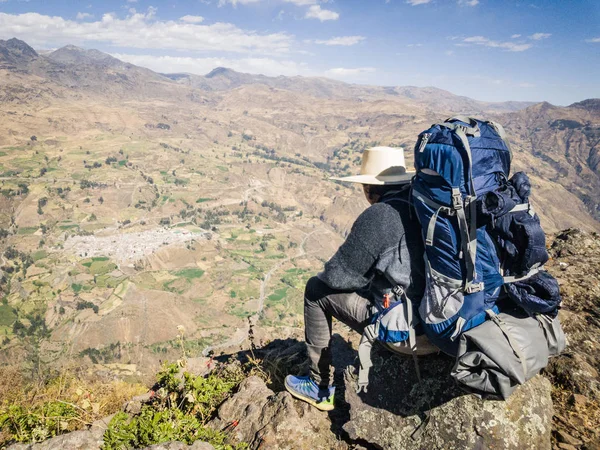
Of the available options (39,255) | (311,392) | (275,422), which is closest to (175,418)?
(275,422)

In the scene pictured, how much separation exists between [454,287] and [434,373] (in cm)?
124

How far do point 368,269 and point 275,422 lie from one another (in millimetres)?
1844

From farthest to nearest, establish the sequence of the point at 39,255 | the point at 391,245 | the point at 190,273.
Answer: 1. the point at 39,255
2. the point at 190,273
3. the point at 391,245

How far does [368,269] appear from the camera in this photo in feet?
9.20

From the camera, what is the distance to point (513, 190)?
2.31m

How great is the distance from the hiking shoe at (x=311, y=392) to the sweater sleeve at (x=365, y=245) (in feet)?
4.54

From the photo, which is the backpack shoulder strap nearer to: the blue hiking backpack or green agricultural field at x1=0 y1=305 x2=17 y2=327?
the blue hiking backpack

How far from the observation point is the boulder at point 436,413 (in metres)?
2.68

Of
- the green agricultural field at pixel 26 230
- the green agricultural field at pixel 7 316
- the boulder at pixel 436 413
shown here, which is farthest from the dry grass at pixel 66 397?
the green agricultural field at pixel 26 230

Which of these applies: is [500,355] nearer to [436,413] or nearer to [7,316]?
[436,413]

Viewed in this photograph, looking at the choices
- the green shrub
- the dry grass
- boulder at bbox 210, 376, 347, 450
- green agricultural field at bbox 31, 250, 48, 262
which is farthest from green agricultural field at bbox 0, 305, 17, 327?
boulder at bbox 210, 376, 347, 450

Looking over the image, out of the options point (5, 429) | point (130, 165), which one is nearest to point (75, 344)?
point (5, 429)

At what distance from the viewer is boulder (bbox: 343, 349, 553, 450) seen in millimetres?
2678

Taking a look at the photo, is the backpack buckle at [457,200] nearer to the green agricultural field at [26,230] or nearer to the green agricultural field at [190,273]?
the green agricultural field at [190,273]
